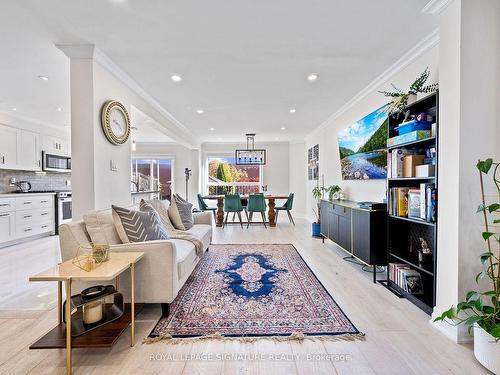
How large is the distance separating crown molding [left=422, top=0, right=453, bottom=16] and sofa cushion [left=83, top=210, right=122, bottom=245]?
10.2 ft

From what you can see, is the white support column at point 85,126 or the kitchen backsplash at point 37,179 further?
the kitchen backsplash at point 37,179

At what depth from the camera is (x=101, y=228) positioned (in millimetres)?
2213

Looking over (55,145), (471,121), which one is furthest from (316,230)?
(55,145)

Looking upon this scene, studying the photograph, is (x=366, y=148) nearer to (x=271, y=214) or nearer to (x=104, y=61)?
(x=271, y=214)

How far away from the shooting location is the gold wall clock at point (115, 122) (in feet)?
9.43

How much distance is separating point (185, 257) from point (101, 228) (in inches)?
29.9

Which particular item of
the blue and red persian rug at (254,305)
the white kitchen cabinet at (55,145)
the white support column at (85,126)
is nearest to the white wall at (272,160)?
the white kitchen cabinet at (55,145)

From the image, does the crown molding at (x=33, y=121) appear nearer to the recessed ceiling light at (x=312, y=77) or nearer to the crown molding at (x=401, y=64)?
the recessed ceiling light at (x=312, y=77)

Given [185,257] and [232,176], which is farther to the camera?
[232,176]

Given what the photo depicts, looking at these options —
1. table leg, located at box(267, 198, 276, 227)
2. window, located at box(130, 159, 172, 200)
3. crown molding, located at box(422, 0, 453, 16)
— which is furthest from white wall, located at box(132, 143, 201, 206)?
crown molding, located at box(422, 0, 453, 16)

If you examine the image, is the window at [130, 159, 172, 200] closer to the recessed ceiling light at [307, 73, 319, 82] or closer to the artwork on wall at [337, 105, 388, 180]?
the artwork on wall at [337, 105, 388, 180]

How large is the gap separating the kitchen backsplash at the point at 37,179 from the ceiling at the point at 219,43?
1.65 meters

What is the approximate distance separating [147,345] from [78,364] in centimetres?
39

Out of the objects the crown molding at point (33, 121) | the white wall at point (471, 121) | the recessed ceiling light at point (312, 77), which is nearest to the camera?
the white wall at point (471, 121)
